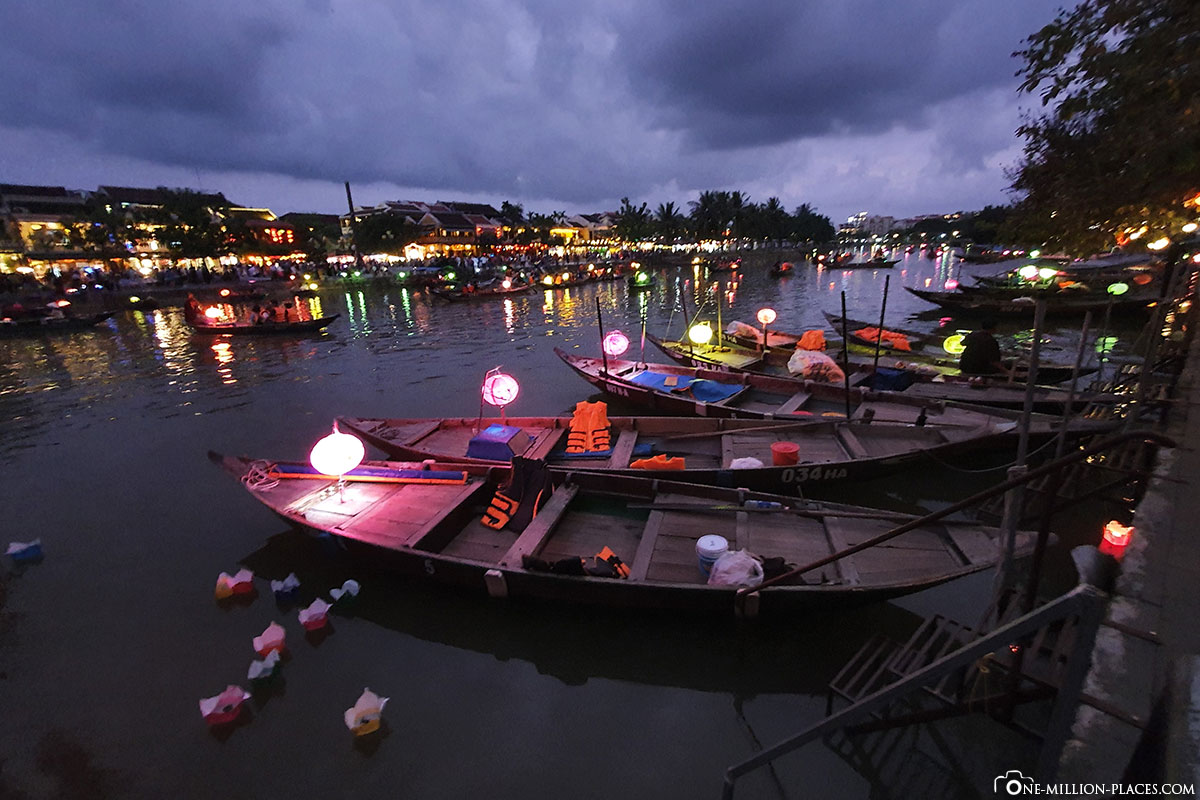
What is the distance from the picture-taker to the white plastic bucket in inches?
A: 269

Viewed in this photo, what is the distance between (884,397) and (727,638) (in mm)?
8729

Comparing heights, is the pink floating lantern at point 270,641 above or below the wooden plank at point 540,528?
below

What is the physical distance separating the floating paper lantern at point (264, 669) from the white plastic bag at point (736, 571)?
592 cm

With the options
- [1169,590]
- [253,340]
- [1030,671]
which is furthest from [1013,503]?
[253,340]

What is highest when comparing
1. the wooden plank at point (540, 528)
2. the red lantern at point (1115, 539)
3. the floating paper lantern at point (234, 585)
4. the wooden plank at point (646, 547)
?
the red lantern at point (1115, 539)

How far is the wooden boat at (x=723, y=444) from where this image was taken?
386 inches

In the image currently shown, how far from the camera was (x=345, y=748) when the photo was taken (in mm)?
6082

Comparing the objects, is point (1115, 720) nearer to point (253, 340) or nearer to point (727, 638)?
point (727, 638)

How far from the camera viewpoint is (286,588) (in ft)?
27.5

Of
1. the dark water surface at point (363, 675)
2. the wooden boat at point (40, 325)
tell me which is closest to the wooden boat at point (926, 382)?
the dark water surface at point (363, 675)

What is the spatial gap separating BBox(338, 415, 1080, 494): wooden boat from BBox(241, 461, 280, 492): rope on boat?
2.24 metres

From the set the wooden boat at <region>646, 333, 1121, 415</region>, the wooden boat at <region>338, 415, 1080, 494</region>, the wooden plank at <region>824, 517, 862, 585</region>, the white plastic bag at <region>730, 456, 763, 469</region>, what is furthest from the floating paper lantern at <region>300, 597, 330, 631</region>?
the wooden boat at <region>646, 333, 1121, 415</region>

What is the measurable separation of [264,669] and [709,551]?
6094 millimetres

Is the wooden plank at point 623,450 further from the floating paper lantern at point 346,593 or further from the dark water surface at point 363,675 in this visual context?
the floating paper lantern at point 346,593
